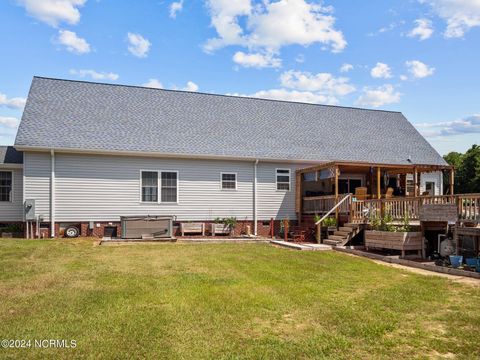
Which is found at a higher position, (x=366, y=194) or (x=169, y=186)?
(x=169, y=186)

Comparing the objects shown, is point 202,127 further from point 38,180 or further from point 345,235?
point 345,235

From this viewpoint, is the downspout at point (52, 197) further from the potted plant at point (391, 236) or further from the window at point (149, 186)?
the potted plant at point (391, 236)

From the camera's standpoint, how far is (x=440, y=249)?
11258mm

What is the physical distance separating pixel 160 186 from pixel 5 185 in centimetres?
623

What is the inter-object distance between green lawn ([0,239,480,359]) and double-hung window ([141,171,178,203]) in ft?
23.2

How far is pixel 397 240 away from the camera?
11.9 m

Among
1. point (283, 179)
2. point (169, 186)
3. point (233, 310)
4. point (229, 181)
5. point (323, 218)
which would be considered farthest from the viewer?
point (283, 179)

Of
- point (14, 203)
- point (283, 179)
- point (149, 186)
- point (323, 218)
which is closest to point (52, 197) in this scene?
point (14, 203)

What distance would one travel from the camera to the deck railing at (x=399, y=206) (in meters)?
10.4

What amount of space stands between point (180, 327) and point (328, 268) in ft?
18.0

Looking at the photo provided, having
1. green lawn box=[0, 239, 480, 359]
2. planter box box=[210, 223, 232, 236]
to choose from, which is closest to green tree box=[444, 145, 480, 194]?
planter box box=[210, 223, 232, 236]

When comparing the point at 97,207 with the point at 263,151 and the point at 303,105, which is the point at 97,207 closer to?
the point at 263,151

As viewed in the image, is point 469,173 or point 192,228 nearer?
point 192,228

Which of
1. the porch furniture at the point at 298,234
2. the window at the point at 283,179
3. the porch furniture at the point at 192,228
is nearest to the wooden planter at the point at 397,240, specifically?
the porch furniture at the point at 298,234
